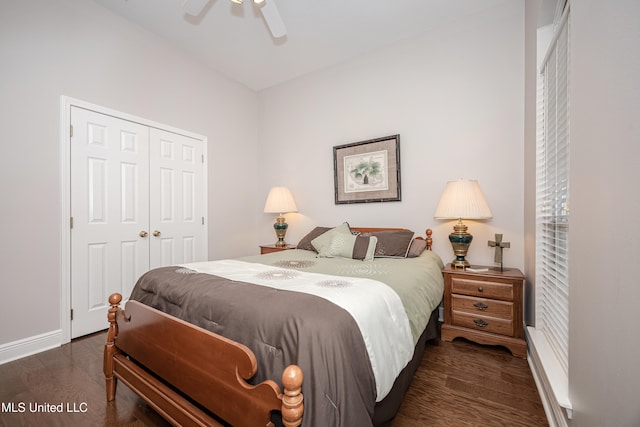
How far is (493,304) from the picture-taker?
2160mm

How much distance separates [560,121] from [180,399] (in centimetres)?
255

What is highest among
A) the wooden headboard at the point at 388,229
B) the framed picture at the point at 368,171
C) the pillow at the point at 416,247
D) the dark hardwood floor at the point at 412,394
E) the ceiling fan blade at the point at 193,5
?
the ceiling fan blade at the point at 193,5

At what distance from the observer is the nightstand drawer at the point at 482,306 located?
212cm

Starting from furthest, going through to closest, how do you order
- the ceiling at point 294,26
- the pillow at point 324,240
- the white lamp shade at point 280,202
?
the white lamp shade at point 280,202 < the pillow at point 324,240 < the ceiling at point 294,26

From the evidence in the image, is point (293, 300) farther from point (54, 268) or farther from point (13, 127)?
point (13, 127)

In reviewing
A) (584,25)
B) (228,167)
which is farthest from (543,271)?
(228,167)

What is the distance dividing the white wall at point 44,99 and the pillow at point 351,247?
2.41 meters

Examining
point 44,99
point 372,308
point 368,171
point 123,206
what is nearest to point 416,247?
point 368,171

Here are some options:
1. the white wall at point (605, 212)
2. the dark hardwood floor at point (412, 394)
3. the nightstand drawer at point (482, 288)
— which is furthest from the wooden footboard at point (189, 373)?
the nightstand drawer at point (482, 288)

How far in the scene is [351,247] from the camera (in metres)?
2.54

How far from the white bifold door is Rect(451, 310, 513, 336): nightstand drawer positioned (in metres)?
3.02

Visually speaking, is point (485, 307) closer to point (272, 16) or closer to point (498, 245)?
point (498, 245)

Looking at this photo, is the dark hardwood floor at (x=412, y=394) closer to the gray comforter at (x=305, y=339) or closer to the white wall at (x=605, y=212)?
the white wall at (x=605, y=212)

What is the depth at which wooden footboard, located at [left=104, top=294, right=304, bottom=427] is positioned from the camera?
0.92 m
